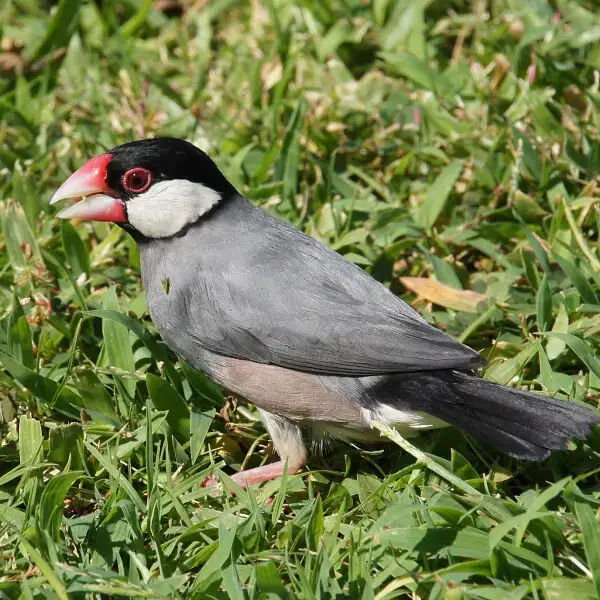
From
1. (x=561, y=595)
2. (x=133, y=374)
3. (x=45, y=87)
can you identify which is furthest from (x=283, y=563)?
(x=45, y=87)

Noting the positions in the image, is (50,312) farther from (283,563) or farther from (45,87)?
(45,87)

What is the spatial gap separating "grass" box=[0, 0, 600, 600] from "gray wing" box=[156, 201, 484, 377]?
1.19 ft

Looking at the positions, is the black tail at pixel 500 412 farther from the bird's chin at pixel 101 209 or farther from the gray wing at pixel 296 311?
the bird's chin at pixel 101 209

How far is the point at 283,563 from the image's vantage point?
304 centimetres

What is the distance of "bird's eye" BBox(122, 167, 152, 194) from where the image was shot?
373 cm

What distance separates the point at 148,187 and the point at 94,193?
0.83ft

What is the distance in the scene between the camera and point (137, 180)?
12.3ft

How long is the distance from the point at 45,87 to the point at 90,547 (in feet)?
12.6

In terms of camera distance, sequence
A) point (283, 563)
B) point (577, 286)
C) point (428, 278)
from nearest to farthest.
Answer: point (283, 563), point (577, 286), point (428, 278)

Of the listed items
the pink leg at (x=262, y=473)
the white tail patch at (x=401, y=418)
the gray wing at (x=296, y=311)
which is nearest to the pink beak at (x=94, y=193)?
the gray wing at (x=296, y=311)

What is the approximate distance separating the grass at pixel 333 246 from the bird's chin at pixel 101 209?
0.41 meters

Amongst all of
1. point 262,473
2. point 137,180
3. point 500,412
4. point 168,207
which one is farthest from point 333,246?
point 500,412

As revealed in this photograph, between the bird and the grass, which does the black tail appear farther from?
the grass

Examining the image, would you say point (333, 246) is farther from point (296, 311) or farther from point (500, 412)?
point (500, 412)
